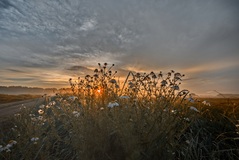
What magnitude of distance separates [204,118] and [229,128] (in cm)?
87

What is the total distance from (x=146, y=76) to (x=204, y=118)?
8.03 ft

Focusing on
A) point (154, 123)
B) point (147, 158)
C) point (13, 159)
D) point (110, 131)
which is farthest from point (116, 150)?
point (13, 159)

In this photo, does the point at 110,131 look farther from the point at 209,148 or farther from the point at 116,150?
the point at 209,148

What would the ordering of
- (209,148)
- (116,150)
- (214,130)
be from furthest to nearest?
1. (214,130)
2. (209,148)
3. (116,150)

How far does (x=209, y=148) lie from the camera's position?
14.6ft

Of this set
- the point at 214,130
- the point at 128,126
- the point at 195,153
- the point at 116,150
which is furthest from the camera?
the point at 214,130

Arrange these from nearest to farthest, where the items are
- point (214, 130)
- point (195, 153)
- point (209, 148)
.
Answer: point (195, 153)
point (209, 148)
point (214, 130)

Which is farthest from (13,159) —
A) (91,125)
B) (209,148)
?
(209,148)

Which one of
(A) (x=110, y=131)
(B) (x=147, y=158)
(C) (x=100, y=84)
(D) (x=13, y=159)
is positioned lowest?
(D) (x=13, y=159)

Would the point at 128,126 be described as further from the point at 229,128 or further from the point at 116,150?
the point at 229,128

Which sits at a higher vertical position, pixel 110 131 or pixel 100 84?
pixel 100 84

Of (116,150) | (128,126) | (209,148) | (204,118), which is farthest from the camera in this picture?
(204,118)

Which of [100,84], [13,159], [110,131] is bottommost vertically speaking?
[13,159]

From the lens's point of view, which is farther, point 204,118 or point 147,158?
point 204,118
